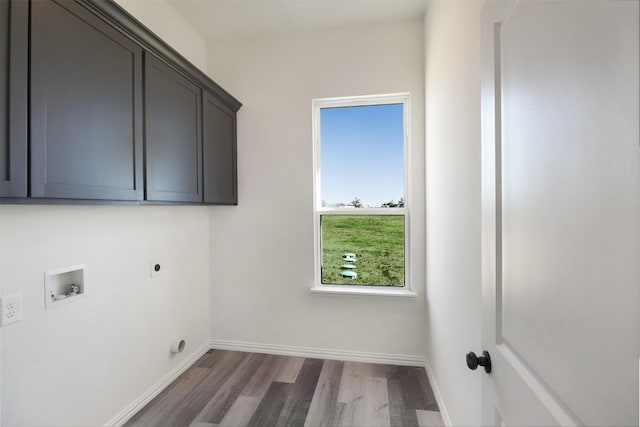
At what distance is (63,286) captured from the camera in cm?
145

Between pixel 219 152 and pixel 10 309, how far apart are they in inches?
60.3

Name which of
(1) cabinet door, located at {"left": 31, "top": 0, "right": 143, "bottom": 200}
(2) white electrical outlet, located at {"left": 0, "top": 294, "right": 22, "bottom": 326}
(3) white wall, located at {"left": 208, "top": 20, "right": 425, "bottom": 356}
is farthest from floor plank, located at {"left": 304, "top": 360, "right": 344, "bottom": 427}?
(1) cabinet door, located at {"left": 31, "top": 0, "right": 143, "bottom": 200}

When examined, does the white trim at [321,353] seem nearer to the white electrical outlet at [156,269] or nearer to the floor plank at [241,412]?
the floor plank at [241,412]

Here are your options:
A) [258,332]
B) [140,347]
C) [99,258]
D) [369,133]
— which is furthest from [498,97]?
[258,332]

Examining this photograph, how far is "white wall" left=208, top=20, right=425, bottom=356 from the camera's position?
2.39m

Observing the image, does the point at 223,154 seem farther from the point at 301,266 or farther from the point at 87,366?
the point at 87,366

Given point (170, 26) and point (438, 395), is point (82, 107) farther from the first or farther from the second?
point (438, 395)

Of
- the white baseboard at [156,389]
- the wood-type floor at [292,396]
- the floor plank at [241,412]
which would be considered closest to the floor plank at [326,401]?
the wood-type floor at [292,396]

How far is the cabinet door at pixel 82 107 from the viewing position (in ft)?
3.54

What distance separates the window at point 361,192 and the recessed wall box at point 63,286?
1637 mm

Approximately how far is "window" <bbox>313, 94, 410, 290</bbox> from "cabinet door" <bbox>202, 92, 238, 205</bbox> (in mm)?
742

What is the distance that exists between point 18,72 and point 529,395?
1.81 m

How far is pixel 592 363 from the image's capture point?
1.44 ft

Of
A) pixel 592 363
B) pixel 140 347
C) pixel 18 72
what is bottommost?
pixel 140 347
